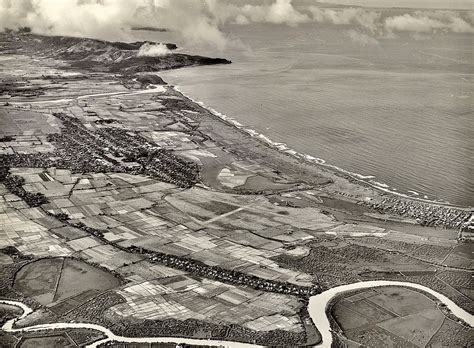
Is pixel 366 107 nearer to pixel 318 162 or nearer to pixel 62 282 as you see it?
pixel 318 162

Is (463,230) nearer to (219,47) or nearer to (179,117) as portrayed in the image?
(179,117)

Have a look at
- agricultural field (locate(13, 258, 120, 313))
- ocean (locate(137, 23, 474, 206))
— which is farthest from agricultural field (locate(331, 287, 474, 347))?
ocean (locate(137, 23, 474, 206))

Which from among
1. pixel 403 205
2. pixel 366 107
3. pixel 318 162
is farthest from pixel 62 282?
pixel 366 107

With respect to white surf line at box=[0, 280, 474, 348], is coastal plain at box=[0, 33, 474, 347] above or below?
above

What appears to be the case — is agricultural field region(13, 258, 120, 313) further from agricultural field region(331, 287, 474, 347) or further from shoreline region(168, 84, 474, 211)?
shoreline region(168, 84, 474, 211)

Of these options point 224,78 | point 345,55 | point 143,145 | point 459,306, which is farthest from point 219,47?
point 459,306

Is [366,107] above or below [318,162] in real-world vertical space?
above

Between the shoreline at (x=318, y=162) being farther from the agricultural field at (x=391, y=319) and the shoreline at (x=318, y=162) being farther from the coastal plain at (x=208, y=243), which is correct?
the agricultural field at (x=391, y=319)
